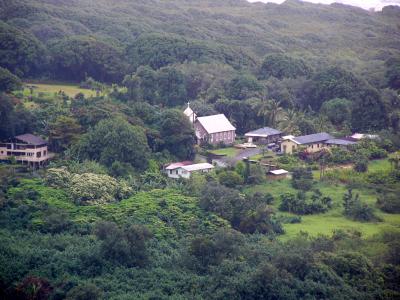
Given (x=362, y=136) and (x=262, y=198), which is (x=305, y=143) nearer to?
(x=362, y=136)

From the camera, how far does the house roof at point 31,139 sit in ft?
96.8

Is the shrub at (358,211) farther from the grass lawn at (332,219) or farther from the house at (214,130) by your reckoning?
the house at (214,130)

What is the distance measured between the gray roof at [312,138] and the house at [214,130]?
3.57 meters

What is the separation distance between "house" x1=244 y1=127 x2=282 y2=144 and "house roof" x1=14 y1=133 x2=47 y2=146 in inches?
411

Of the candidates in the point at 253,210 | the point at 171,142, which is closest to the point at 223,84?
the point at 171,142

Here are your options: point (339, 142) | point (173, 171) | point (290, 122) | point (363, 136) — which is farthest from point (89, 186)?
point (363, 136)

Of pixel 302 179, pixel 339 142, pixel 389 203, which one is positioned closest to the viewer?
pixel 389 203

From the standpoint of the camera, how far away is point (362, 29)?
6341 centimetres

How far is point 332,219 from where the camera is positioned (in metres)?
25.3

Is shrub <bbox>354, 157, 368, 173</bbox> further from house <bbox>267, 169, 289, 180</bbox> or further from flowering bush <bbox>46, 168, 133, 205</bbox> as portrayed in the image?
flowering bush <bbox>46, 168, 133, 205</bbox>

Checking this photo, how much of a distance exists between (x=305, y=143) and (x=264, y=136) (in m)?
2.61

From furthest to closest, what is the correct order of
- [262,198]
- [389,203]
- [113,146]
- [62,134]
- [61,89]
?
1. [61,89]
2. [62,134]
3. [113,146]
4. [262,198]
5. [389,203]

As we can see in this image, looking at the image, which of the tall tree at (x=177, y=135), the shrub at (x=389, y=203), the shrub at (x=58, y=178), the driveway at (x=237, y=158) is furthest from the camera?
the tall tree at (x=177, y=135)

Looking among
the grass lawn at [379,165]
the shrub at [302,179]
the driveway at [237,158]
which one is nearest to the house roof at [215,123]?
the driveway at [237,158]
